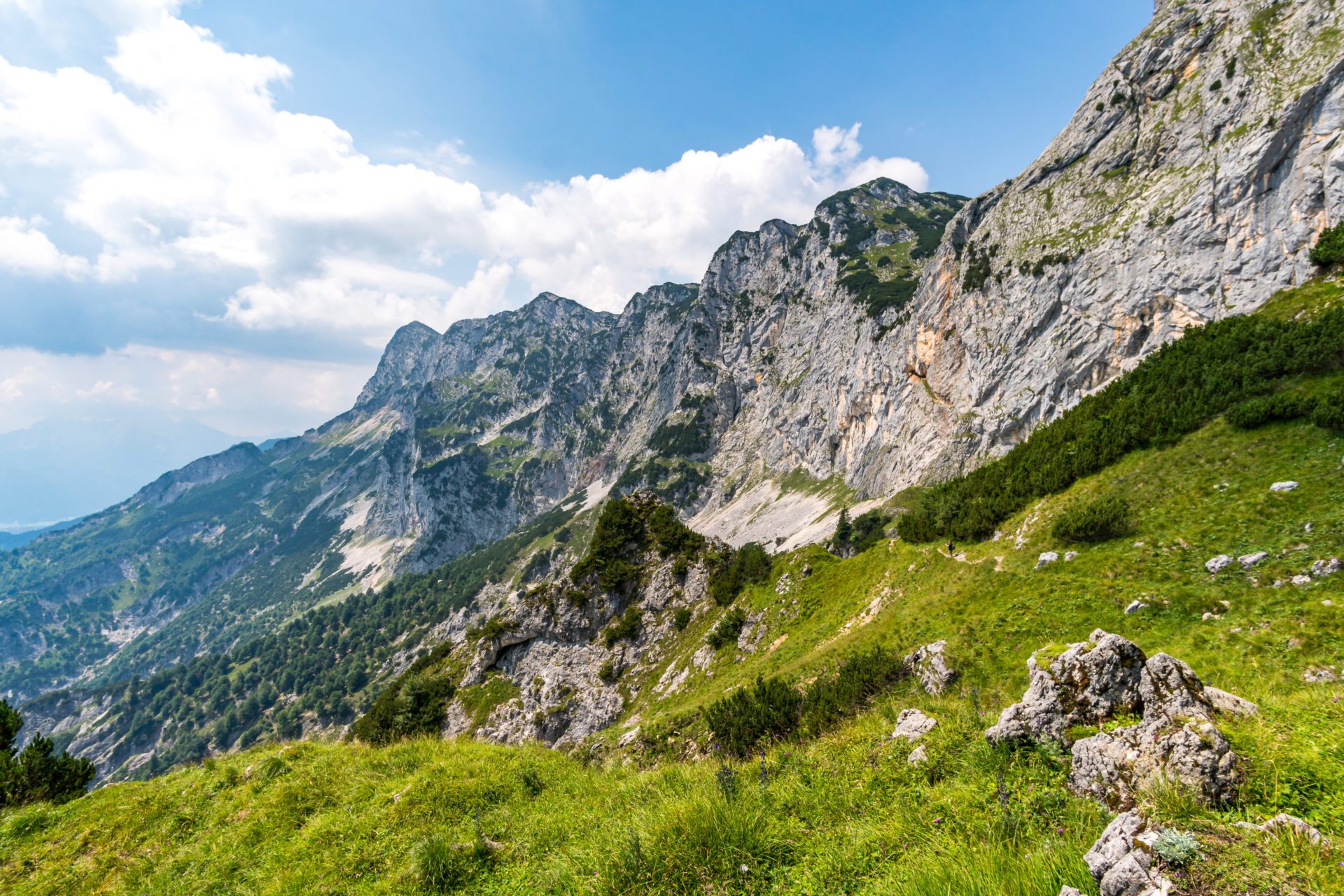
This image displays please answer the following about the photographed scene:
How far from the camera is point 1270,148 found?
60938 millimetres

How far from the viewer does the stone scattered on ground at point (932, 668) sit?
15.7 metres

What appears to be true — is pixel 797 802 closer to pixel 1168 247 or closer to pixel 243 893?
pixel 243 893

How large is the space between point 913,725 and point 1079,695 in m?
3.11

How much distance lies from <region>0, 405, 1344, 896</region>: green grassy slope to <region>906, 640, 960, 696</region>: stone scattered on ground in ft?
1.71

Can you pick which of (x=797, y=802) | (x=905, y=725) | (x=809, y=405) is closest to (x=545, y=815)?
(x=797, y=802)

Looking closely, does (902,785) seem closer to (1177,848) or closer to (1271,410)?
(1177,848)

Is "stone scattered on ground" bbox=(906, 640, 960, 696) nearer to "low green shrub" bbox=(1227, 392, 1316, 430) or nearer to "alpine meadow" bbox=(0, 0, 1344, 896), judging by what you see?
"alpine meadow" bbox=(0, 0, 1344, 896)

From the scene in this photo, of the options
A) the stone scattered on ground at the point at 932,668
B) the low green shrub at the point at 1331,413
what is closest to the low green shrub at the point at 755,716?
the stone scattered on ground at the point at 932,668

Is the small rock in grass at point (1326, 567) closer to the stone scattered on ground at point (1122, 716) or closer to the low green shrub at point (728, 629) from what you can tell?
the stone scattered on ground at point (1122, 716)

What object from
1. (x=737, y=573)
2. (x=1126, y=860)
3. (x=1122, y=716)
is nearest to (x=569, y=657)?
(x=737, y=573)

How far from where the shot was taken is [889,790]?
7.88 metres

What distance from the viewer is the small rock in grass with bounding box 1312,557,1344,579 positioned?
568 inches

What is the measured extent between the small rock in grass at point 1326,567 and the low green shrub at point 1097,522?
529 centimetres

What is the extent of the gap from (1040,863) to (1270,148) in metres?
98.8
